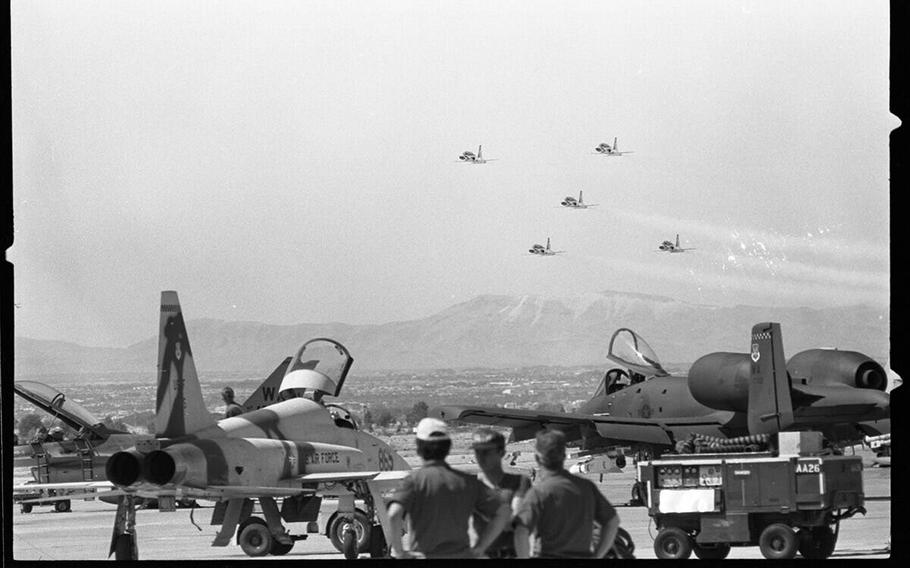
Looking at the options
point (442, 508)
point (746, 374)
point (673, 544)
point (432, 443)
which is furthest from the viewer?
point (746, 374)

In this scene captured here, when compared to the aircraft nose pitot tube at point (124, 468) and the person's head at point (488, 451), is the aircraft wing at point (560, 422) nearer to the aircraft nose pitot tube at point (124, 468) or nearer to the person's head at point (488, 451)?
the aircraft nose pitot tube at point (124, 468)

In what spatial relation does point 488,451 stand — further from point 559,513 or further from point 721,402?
point 721,402

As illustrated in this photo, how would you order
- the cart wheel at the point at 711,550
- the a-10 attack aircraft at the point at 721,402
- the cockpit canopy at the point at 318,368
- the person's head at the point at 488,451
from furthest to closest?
the cockpit canopy at the point at 318,368 < the a-10 attack aircraft at the point at 721,402 < the cart wheel at the point at 711,550 < the person's head at the point at 488,451

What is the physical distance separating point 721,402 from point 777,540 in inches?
→ 361

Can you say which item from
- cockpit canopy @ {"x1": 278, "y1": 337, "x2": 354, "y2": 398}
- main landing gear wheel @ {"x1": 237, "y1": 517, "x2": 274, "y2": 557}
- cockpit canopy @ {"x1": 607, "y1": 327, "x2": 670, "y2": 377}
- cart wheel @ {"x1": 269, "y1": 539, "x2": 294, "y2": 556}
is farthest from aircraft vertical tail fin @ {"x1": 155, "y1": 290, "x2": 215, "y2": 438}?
cockpit canopy @ {"x1": 607, "y1": 327, "x2": 670, "y2": 377}

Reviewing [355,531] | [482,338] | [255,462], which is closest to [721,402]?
[355,531]

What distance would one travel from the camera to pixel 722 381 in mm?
24109

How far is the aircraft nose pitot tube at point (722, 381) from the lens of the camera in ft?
78.4

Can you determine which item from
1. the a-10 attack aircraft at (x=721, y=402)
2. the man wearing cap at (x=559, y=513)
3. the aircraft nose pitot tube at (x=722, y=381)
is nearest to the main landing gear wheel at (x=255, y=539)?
the a-10 attack aircraft at (x=721, y=402)

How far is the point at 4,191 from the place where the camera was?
311 inches

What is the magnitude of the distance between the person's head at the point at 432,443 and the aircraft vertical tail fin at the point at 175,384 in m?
9.90

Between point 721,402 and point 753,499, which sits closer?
point 753,499

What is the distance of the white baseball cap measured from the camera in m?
8.18

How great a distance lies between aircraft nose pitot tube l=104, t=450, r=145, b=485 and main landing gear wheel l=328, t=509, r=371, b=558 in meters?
2.86
